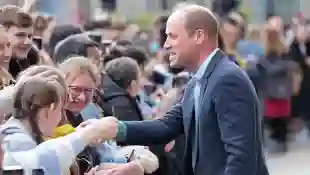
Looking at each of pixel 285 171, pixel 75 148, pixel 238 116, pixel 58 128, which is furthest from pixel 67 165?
pixel 285 171

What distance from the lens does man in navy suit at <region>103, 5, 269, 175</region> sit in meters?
3.95

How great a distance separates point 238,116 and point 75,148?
781mm

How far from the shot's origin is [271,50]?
11.6 m

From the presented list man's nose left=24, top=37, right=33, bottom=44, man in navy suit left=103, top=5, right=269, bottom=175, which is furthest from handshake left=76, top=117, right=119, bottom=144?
man's nose left=24, top=37, right=33, bottom=44

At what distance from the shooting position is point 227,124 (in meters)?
3.95

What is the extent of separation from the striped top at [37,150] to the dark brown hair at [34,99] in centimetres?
5

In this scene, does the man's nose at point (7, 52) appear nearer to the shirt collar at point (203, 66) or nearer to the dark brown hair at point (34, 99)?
the dark brown hair at point (34, 99)

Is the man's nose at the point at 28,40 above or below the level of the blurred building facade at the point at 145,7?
above

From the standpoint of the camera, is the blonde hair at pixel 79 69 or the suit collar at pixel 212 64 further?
the blonde hair at pixel 79 69

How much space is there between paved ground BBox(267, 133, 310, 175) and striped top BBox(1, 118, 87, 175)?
709 centimetres

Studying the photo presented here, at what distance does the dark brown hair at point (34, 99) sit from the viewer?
12.5 feet

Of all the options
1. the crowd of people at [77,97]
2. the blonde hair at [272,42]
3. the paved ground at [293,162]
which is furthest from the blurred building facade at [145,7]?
the crowd of people at [77,97]

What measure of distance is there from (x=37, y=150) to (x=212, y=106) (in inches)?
35.0

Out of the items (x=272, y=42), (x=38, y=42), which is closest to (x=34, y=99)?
(x=38, y=42)
